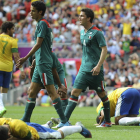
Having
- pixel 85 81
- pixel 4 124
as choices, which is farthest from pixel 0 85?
pixel 4 124

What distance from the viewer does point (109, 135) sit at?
687 centimetres

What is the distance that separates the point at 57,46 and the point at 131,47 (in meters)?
3.81

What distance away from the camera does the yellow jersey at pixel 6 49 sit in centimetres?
1001

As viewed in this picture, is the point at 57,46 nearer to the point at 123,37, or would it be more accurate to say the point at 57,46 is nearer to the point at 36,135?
the point at 123,37

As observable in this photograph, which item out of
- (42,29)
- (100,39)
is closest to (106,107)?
(100,39)

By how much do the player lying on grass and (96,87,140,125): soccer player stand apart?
273 centimetres

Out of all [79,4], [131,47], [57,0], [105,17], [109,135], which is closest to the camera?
[109,135]

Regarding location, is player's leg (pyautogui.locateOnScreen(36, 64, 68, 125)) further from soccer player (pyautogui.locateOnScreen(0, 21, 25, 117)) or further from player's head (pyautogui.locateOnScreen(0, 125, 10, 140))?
player's head (pyautogui.locateOnScreen(0, 125, 10, 140))

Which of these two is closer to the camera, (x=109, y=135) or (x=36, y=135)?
(x=36, y=135)

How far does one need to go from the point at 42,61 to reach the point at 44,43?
34 cm

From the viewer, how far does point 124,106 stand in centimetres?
897

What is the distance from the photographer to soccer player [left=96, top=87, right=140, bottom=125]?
891cm

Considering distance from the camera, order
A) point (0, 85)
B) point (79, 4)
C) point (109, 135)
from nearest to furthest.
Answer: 1. point (109, 135)
2. point (0, 85)
3. point (79, 4)

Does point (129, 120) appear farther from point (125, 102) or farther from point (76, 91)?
point (76, 91)
